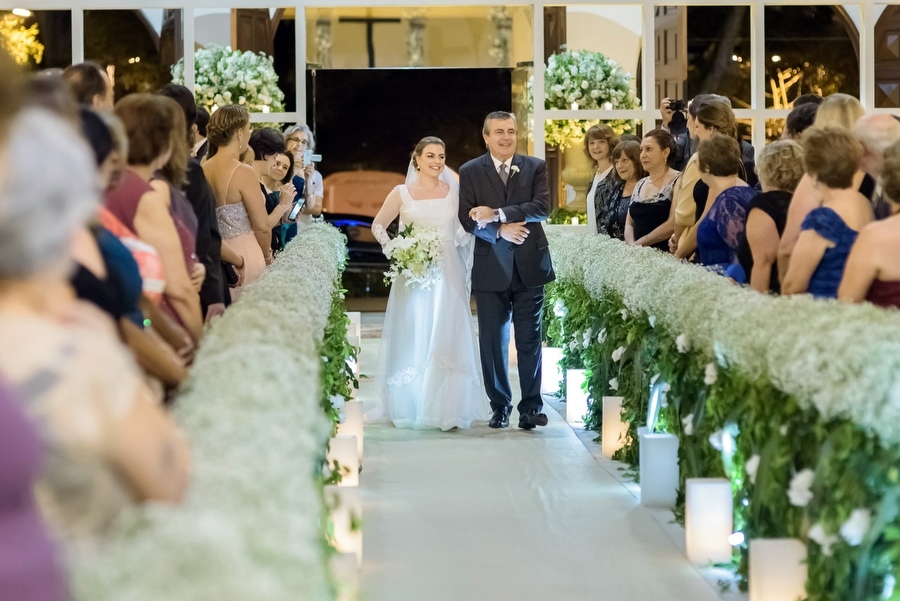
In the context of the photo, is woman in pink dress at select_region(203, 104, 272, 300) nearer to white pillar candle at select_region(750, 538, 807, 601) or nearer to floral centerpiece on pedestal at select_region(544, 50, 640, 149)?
white pillar candle at select_region(750, 538, 807, 601)

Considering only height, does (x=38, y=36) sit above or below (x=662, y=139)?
above

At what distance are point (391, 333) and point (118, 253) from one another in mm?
5346

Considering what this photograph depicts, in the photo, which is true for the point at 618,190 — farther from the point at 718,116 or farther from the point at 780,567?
the point at 780,567

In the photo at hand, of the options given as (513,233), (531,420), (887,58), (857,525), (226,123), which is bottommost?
(531,420)

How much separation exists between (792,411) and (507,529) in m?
1.96

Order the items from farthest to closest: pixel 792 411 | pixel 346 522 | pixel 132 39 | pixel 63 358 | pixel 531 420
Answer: pixel 132 39
pixel 531 420
pixel 346 522
pixel 792 411
pixel 63 358

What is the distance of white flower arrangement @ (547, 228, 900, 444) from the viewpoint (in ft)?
10.9

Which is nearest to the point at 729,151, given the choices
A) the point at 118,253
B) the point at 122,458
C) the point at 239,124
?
the point at 239,124

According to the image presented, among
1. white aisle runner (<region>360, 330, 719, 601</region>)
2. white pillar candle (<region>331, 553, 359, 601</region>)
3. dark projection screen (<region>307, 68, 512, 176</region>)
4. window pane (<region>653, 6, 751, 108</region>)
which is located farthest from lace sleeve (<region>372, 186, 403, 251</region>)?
dark projection screen (<region>307, 68, 512, 176</region>)

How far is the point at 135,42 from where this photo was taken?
1317 centimetres

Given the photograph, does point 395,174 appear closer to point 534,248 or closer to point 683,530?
point 534,248

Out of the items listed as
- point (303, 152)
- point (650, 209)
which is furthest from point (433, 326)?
point (303, 152)

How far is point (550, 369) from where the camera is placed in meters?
9.67

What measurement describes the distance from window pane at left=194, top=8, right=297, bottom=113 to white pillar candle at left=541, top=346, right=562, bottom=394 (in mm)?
4879
